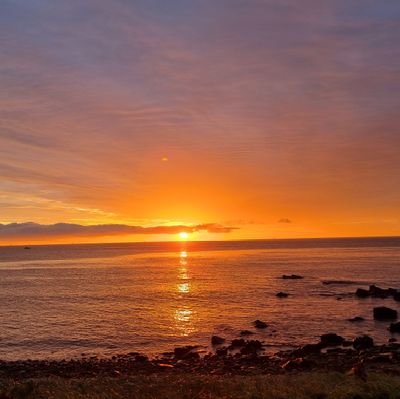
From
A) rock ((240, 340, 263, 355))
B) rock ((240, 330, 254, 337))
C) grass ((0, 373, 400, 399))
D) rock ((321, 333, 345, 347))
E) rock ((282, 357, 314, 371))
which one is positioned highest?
grass ((0, 373, 400, 399))

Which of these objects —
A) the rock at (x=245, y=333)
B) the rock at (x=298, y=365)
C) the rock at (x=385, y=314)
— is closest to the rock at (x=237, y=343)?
the rock at (x=245, y=333)

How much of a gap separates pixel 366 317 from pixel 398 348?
15790 mm

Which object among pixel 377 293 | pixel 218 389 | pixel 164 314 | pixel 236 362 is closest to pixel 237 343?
pixel 236 362

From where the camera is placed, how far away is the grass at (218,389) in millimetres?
18891

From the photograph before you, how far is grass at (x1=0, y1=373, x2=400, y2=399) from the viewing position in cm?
1889

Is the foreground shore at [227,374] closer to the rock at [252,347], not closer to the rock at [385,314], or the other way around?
the rock at [252,347]

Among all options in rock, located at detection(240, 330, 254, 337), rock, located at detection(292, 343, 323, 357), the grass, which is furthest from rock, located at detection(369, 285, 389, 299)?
the grass

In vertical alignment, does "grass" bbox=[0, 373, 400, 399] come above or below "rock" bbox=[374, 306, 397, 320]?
above

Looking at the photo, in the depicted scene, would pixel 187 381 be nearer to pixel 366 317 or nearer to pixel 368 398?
pixel 368 398

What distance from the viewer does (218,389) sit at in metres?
20.5

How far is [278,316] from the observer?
5397 centimetres

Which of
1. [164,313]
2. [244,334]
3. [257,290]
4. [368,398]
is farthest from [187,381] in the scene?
[257,290]

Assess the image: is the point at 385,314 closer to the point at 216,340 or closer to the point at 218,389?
the point at 216,340

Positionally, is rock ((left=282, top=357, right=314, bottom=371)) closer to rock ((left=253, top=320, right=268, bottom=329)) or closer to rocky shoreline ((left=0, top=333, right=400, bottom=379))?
rocky shoreline ((left=0, top=333, right=400, bottom=379))
